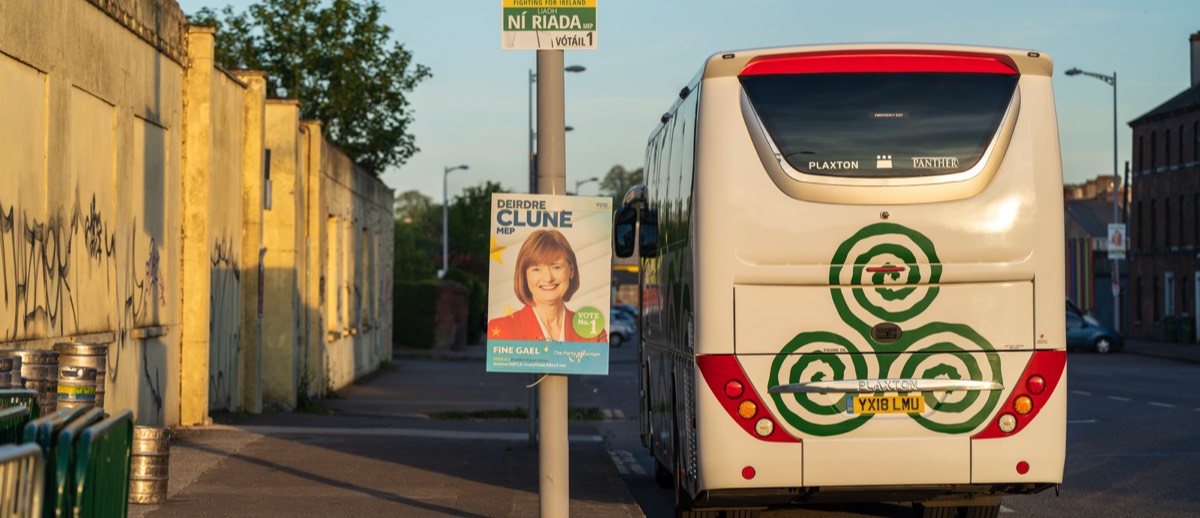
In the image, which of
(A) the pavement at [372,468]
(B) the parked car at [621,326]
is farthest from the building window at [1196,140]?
(A) the pavement at [372,468]

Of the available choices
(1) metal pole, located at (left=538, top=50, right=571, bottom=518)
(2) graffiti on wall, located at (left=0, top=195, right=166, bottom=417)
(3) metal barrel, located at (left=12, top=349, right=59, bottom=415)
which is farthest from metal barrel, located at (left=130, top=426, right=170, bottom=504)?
(1) metal pole, located at (left=538, top=50, right=571, bottom=518)

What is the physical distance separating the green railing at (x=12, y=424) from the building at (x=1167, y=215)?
195 ft

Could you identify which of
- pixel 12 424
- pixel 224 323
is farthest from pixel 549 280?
pixel 224 323

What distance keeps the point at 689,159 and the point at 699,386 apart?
5.00ft

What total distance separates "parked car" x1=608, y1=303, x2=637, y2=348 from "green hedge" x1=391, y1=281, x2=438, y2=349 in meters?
11.8

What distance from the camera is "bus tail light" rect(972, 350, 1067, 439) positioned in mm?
9984

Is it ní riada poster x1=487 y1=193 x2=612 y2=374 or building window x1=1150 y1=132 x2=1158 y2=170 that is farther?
building window x1=1150 y1=132 x2=1158 y2=170

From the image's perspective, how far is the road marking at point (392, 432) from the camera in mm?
18641

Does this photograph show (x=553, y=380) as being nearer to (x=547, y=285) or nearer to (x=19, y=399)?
(x=547, y=285)

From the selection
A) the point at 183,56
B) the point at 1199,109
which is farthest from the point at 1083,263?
the point at 183,56

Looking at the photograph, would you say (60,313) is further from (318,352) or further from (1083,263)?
(1083,263)

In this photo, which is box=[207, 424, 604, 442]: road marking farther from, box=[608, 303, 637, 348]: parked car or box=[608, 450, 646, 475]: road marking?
box=[608, 303, 637, 348]: parked car

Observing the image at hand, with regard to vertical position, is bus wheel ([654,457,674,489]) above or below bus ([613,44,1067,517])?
below

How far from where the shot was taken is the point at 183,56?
59.4 ft
